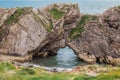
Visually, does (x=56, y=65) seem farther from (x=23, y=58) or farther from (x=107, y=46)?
(x=107, y=46)

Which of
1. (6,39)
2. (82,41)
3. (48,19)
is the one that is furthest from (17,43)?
(82,41)

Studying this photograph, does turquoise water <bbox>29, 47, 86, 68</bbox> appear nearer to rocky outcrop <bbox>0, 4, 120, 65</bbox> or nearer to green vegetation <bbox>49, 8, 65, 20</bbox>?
rocky outcrop <bbox>0, 4, 120, 65</bbox>

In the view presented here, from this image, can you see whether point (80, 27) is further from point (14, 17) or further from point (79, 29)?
point (14, 17)

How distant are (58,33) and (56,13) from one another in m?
3.21

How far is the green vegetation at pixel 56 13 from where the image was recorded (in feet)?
215

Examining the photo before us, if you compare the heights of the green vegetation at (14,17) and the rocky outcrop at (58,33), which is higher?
the green vegetation at (14,17)

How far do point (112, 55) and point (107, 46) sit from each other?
196 centimetres

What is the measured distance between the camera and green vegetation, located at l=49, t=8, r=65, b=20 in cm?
6564

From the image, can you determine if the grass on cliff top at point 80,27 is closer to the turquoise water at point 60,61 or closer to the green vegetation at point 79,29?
the green vegetation at point 79,29

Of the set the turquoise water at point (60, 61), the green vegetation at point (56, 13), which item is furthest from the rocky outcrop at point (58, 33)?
the turquoise water at point (60, 61)

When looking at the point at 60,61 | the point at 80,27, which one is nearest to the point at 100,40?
the point at 80,27

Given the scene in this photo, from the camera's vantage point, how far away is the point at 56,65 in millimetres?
59906

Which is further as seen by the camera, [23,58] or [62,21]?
[62,21]

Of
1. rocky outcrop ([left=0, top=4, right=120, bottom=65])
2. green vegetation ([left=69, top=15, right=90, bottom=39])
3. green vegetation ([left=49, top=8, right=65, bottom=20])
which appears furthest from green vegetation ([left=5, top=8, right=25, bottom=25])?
green vegetation ([left=69, top=15, right=90, bottom=39])
